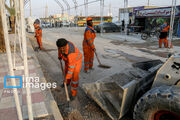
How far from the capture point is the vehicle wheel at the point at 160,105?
82.1 inches

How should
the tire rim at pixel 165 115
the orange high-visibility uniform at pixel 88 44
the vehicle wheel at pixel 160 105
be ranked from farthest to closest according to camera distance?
the orange high-visibility uniform at pixel 88 44, the tire rim at pixel 165 115, the vehicle wheel at pixel 160 105

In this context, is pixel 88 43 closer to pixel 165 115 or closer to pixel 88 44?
pixel 88 44

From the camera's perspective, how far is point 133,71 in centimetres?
345

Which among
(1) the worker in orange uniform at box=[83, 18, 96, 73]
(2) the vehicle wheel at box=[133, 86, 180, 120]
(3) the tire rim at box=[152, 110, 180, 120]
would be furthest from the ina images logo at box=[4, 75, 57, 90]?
(3) the tire rim at box=[152, 110, 180, 120]

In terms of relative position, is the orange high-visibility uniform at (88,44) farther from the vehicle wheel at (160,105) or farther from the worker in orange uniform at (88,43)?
the vehicle wheel at (160,105)

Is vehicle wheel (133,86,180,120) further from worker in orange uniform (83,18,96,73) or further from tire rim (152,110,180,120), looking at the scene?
worker in orange uniform (83,18,96,73)

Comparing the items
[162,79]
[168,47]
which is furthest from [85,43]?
[168,47]

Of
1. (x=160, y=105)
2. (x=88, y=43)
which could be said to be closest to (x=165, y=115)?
(x=160, y=105)

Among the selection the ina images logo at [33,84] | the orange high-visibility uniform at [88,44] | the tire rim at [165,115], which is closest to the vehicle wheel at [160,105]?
the tire rim at [165,115]

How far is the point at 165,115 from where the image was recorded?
Answer: 232cm

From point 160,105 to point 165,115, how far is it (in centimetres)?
24

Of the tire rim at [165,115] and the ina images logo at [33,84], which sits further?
the ina images logo at [33,84]

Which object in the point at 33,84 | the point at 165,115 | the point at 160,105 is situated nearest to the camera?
the point at 160,105

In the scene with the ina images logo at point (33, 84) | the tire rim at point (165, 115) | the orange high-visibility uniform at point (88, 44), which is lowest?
the ina images logo at point (33, 84)
